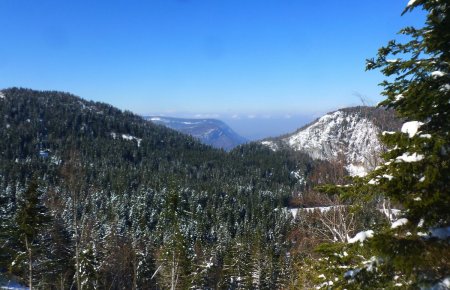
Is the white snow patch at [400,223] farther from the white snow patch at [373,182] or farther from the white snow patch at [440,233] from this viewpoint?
the white snow patch at [373,182]

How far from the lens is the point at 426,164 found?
593 cm

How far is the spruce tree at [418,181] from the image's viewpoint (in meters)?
5.73

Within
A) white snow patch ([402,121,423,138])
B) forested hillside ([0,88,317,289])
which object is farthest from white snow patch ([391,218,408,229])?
forested hillside ([0,88,317,289])

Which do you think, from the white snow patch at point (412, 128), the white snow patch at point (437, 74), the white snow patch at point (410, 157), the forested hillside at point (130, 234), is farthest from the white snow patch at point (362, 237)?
the forested hillside at point (130, 234)

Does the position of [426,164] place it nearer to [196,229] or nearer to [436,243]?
[436,243]

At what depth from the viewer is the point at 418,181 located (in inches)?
237

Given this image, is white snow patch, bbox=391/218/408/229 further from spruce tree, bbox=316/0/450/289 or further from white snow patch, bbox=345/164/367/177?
white snow patch, bbox=345/164/367/177

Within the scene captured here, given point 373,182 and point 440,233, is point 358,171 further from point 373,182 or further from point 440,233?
point 440,233

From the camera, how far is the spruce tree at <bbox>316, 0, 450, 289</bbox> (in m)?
5.73

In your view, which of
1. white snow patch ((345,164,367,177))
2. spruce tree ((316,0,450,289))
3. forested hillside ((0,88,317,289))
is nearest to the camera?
spruce tree ((316,0,450,289))

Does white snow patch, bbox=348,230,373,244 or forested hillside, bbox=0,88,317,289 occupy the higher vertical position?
white snow patch, bbox=348,230,373,244

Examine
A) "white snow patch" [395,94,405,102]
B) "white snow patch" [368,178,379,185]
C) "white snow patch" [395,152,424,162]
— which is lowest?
"white snow patch" [368,178,379,185]

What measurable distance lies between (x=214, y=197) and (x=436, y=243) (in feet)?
467

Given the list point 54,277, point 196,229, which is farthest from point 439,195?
point 196,229
